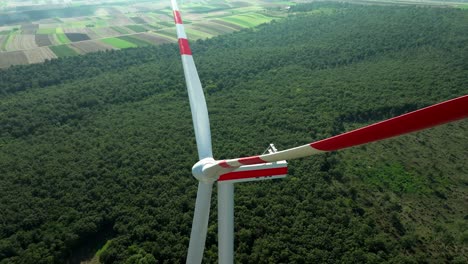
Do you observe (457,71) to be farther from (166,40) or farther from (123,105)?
(166,40)

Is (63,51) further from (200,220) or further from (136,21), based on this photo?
(200,220)

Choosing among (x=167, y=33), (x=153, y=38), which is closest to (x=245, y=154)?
(x=153, y=38)

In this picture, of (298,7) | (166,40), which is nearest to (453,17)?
(298,7)

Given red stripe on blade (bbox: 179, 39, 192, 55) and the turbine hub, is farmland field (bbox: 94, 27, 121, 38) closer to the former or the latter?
red stripe on blade (bbox: 179, 39, 192, 55)

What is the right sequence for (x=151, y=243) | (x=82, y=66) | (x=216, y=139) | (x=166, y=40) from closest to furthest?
1. (x=151, y=243)
2. (x=216, y=139)
3. (x=82, y=66)
4. (x=166, y=40)

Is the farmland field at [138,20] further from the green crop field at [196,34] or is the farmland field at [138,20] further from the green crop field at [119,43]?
the green crop field at [119,43]

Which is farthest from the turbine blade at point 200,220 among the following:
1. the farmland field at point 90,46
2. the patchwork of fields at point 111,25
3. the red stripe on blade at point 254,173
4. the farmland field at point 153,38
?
the farmland field at point 153,38

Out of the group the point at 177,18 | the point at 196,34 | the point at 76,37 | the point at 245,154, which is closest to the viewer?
the point at 177,18
